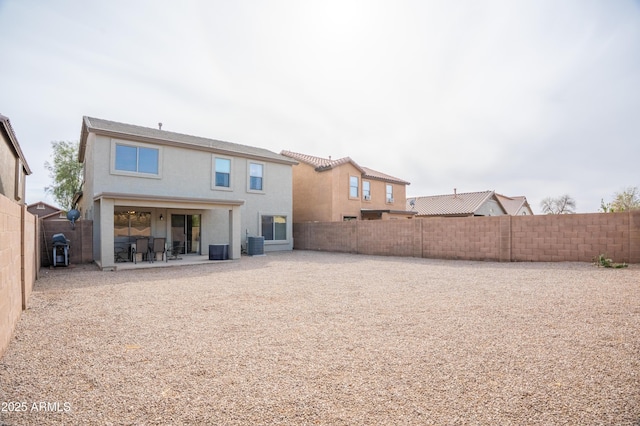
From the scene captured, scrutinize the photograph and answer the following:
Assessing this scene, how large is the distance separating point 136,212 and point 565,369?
53.7 feet

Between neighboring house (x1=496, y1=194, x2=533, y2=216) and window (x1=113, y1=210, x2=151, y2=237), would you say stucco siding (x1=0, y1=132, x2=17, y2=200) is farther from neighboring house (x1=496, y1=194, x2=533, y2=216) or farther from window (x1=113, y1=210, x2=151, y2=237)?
neighboring house (x1=496, y1=194, x2=533, y2=216)

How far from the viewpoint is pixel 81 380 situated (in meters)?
3.40

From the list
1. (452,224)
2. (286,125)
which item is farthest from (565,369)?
(286,125)

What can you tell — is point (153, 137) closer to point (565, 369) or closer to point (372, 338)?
point (372, 338)

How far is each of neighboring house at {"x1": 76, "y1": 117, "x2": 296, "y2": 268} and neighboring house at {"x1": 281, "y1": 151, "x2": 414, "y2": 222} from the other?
3017 millimetres

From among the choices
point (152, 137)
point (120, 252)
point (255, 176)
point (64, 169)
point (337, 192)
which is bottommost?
point (120, 252)

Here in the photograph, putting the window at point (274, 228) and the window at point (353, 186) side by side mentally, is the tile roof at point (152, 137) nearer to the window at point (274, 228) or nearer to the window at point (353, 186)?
the window at point (274, 228)

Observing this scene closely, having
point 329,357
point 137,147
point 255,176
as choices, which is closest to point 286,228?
point 255,176

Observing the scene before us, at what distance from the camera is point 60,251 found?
1237cm

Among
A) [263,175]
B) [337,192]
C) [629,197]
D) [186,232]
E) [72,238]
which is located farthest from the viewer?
[629,197]

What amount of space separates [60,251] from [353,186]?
17.1 m

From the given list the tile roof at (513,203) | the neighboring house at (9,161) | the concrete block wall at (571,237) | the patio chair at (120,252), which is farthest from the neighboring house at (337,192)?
the tile roof at (513,203)

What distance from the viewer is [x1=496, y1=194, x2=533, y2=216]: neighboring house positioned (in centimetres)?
3891

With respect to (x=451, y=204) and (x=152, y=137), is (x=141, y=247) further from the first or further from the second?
(x=451, y=204)
